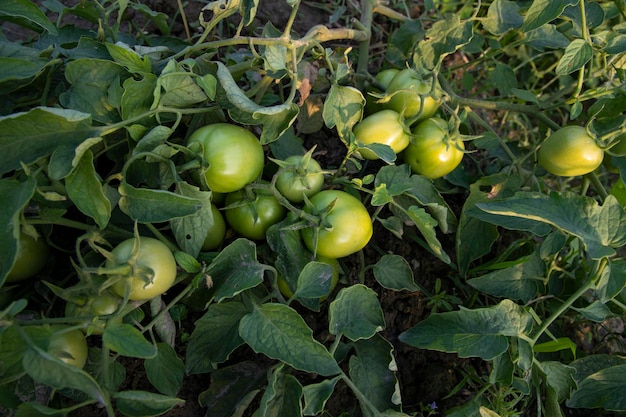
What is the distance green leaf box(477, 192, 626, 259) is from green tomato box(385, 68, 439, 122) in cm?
28

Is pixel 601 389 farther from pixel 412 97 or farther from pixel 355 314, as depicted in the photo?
pixel 412 97

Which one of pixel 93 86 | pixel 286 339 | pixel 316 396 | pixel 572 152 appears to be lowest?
pixel 316 396

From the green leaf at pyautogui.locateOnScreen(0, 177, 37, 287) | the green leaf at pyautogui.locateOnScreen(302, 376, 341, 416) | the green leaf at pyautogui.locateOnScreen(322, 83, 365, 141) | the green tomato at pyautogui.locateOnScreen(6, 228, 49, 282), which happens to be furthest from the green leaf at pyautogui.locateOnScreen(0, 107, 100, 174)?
the green leaf at pyautogui.locateOnScreen(302, 376, 341, 416)

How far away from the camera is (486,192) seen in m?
1.28

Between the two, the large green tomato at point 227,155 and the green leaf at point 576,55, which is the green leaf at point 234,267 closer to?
the large green tomato at point 227,155

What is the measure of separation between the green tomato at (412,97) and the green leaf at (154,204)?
0.54 m

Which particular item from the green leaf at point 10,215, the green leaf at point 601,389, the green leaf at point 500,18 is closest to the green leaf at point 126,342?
the green leaf at point 10,215

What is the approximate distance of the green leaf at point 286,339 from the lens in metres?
0.87

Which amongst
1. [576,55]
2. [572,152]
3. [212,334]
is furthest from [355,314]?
[576,55]

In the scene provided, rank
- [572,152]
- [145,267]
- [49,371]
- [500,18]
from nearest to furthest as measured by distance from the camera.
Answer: [49,371]
[145,267]
[572,152]
[500,18]

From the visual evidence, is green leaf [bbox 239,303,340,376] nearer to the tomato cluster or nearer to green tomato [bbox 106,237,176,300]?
green tomato [bbox 106,237,176,300]

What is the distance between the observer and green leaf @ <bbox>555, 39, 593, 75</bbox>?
1122 millimetres

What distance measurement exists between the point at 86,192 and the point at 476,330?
0.77m

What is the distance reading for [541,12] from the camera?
→ 1142mm
